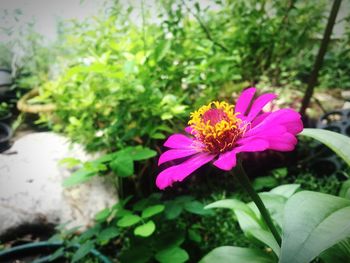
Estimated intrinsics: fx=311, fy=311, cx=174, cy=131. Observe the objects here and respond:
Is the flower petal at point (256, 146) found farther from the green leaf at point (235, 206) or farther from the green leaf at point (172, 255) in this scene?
the green leaf at point (172, 255)

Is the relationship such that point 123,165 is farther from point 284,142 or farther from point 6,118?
point 6,118

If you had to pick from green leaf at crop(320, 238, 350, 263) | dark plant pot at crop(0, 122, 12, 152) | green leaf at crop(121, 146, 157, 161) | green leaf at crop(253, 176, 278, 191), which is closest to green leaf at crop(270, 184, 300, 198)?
green leaf at crop(320, 238, 350, 263)

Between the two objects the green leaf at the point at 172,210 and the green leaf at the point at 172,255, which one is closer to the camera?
the green leaf at the point at 172,255

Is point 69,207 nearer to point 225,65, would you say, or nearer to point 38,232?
point 38,232

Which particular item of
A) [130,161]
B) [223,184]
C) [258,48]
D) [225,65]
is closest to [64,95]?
[130,161]

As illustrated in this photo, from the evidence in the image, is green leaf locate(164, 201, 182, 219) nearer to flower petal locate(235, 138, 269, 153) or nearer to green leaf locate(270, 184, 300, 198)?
green leaf locate(270, 184, 300, 198)

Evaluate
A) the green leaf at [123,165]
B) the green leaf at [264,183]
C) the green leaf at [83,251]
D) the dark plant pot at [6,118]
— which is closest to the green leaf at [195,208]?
the green leaf at [123,165]
